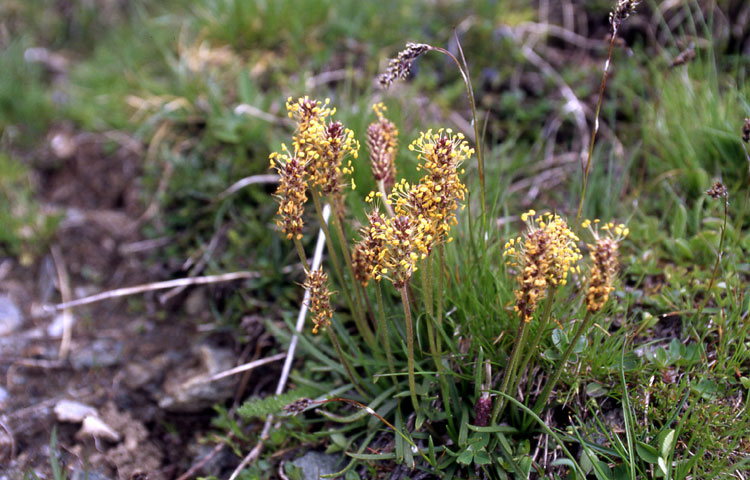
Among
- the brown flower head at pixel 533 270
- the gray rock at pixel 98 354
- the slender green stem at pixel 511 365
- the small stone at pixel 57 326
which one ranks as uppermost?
the brown flower head at pixel 533 270

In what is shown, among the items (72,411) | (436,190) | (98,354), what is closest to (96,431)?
(72,411)

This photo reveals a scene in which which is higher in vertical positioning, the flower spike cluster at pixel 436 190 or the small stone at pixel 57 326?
the flower spike cluster at pixel 436 190

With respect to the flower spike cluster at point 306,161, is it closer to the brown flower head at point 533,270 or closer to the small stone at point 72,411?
the brown flower head at point 533,270

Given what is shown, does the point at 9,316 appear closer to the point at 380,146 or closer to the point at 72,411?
the point at 72,411

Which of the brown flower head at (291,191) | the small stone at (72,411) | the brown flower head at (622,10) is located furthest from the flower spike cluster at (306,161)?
the small stone at (72,411)

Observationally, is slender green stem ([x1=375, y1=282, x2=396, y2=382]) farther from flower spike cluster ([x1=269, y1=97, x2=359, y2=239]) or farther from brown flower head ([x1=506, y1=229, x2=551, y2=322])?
brown flower head ([x1=506, y1=229, x2=551, y2=322])

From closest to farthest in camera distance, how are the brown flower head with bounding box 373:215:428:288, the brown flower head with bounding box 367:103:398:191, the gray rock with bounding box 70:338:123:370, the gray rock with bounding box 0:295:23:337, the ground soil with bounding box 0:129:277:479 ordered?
the brown flower head with bounding box 373:215:428:288 < the brown flower head with bounding box 367:103:398:191 < the ground soil with bounding box 0:129:277:479 < the gray rock with bounding box 70:338:123:370 < the gray rock with bounding box 0:295:23:337

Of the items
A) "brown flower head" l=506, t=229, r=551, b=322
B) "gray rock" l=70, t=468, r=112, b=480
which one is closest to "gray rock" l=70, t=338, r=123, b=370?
"gray rock" l=70, t=468, r=112, b=480

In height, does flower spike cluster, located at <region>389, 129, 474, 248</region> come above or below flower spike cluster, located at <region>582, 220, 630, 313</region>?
above
